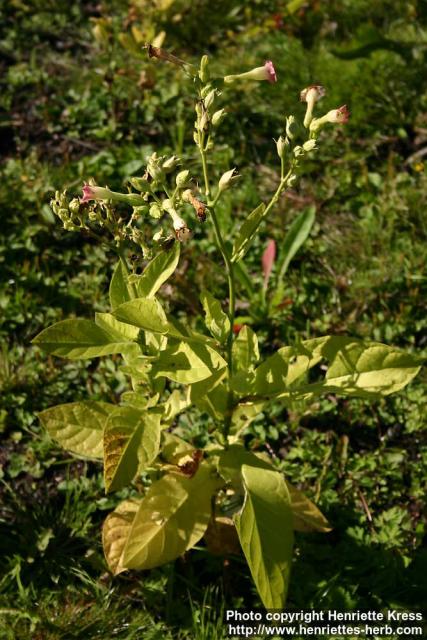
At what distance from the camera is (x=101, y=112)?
393 cm

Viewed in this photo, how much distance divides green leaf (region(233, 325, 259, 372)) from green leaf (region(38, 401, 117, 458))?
1.35 feet

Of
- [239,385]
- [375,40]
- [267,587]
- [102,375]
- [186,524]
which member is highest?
[375,40]

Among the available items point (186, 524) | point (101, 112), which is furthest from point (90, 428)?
point (101, 112)

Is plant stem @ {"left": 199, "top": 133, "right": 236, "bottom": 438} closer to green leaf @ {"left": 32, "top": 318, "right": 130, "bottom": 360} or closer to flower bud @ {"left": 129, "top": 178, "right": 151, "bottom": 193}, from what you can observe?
flower bud @ {"left": 129, "top": 178, "right": 151, "bottom": 193}

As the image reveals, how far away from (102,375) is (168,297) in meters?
0.50

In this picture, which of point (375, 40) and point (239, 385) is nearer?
point (239, 385)

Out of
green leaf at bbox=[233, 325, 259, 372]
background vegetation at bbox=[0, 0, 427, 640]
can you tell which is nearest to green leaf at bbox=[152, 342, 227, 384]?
green leaf at bbox=[233, 325, 259, 372]

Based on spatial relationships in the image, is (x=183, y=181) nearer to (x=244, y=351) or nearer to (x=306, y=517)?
(x=244, y=351)

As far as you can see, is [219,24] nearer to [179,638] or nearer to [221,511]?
[221,511]

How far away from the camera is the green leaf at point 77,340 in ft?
5.77

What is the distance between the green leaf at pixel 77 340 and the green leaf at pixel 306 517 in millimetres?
882

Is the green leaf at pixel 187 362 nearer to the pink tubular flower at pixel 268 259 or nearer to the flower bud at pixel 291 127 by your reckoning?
the flower bud at pixel 291 127

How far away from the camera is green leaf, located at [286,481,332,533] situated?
2242 millimetres

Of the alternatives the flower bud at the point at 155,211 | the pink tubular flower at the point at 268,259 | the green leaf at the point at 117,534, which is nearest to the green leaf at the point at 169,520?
the green leaf at the point at 117,534
